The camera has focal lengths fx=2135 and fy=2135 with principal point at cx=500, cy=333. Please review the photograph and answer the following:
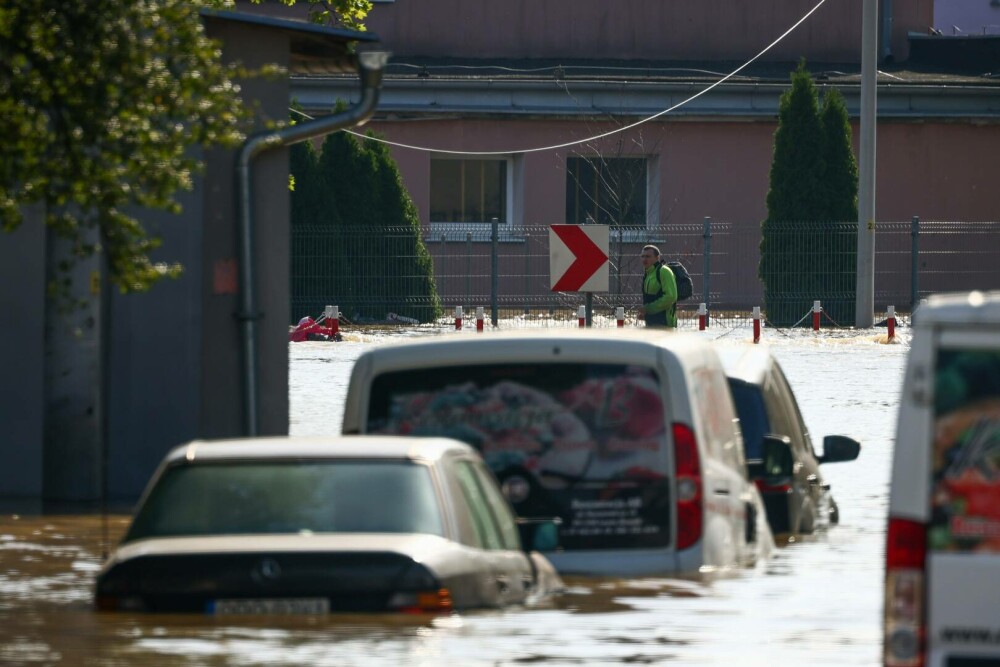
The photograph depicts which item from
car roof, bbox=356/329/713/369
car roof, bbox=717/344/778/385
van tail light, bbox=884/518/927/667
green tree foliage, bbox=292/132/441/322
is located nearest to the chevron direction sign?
car roof, bbox=717/344/778/385

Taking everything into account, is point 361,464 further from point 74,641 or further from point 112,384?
point 112,384

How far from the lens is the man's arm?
21.7 m

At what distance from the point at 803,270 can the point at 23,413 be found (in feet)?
92.9

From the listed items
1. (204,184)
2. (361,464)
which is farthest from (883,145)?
(361,464)

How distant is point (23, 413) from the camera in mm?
14906

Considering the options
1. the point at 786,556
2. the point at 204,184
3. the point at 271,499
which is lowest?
the point at 786,556

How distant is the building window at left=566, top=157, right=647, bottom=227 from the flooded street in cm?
3233

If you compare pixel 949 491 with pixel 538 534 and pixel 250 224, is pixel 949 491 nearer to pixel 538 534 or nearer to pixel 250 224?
pixel 538 534

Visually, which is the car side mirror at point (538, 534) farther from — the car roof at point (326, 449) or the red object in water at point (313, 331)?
the red object in water at point (313, 331)

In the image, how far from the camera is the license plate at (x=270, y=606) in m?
7.66

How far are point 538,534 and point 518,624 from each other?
0.42 meters

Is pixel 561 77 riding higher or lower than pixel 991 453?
higher

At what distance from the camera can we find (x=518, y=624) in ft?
27.9

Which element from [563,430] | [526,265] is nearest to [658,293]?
[563,430]
